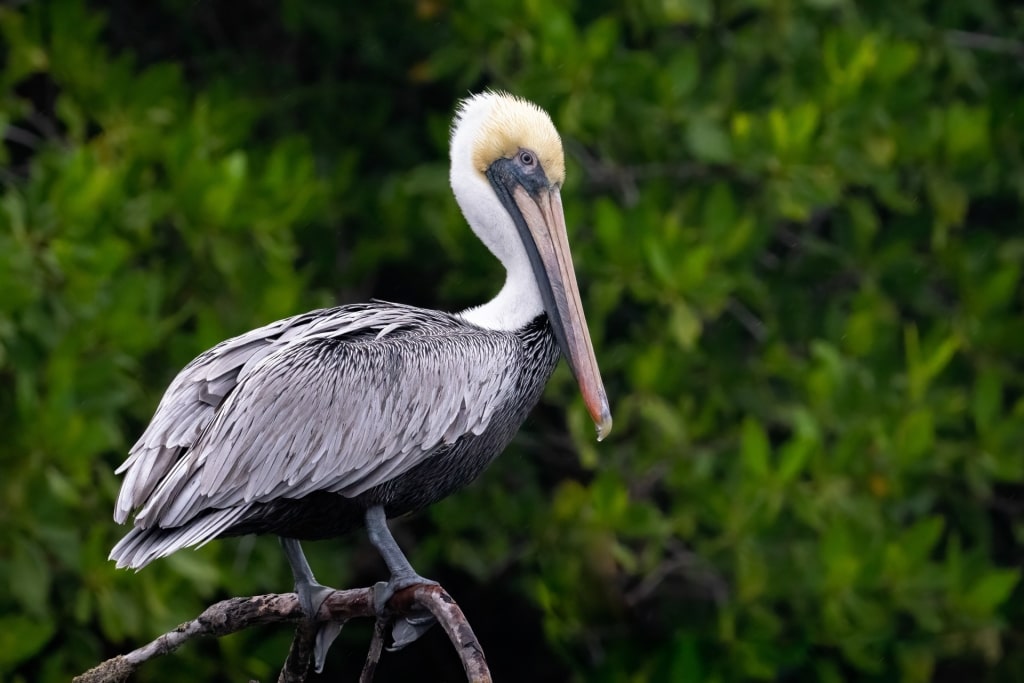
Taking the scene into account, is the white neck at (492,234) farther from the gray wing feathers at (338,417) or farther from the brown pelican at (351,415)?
the gray wing feathers at (338,417)

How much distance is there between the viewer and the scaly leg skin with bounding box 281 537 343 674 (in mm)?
2803

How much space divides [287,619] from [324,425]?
1.33 ft

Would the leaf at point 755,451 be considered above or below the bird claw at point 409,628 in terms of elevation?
below

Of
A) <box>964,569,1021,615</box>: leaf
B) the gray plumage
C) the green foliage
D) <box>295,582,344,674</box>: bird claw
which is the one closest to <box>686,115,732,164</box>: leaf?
the green foliage

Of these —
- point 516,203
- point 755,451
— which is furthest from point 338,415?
point 755,451

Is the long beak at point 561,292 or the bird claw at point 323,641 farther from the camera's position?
the long beak at point 561,292

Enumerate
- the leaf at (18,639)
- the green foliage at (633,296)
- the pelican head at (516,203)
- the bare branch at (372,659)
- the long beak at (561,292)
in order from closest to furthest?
the bare branch at (372,659) < the long beak at (561,292) < the pelican head at (516,203) < the leaf at (18,639) < the green foliage at (633,296)

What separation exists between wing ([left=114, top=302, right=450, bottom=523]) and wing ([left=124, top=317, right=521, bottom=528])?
2cm

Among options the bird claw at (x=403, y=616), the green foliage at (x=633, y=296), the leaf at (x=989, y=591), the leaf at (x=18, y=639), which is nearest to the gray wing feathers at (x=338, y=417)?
the bird claw at (x=403, y=616)

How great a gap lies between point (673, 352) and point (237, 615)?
2559 millimetres

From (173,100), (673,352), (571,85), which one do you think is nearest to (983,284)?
(673,352)

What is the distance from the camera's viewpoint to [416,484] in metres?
3.02

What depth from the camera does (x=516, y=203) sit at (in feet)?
11.1

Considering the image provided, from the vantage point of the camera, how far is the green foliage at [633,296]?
4.41 metres
